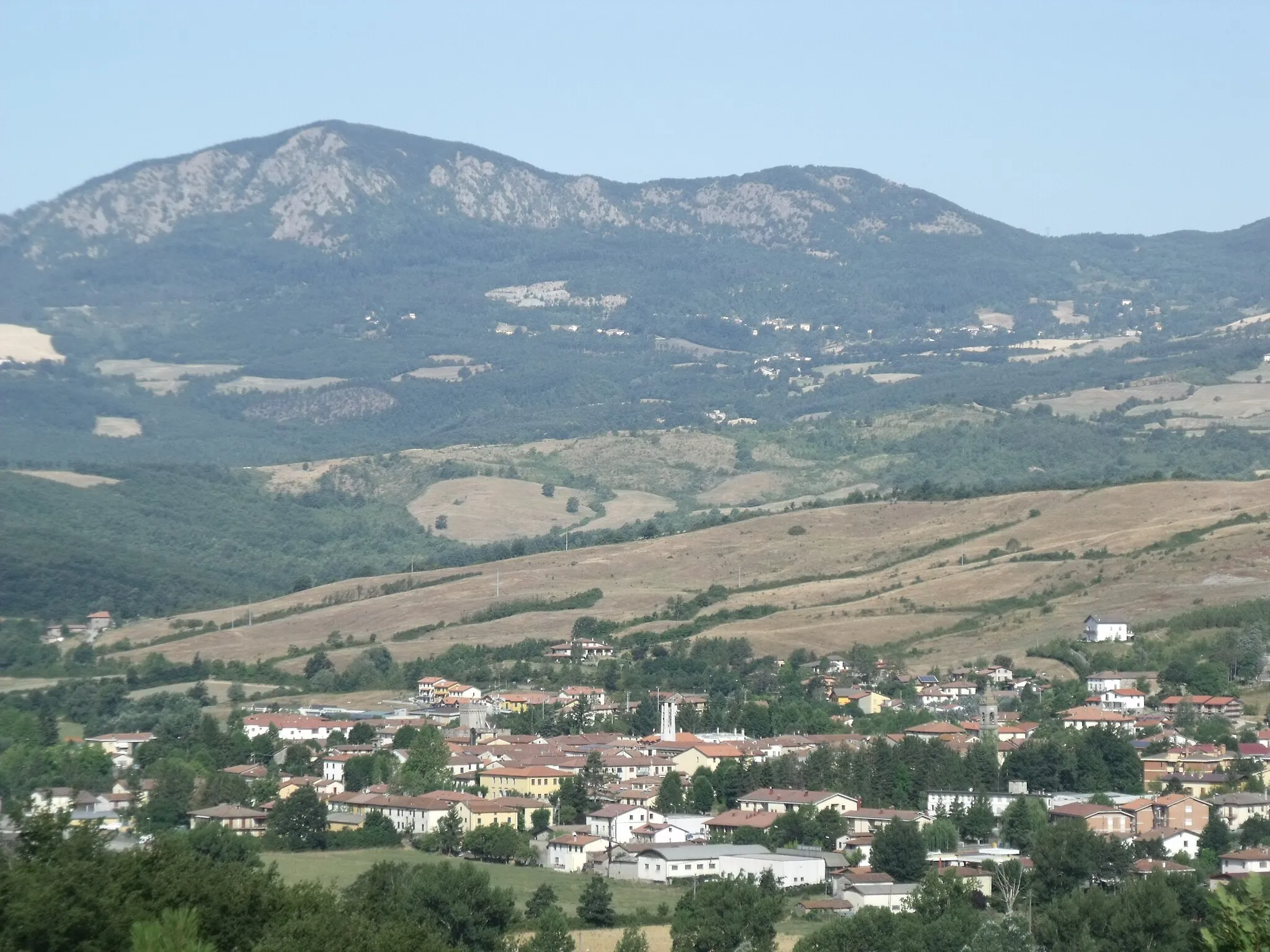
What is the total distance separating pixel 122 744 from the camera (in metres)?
82.2

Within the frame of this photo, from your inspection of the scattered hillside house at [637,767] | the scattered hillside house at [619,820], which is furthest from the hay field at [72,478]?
the scattered hillside house at [619,820]

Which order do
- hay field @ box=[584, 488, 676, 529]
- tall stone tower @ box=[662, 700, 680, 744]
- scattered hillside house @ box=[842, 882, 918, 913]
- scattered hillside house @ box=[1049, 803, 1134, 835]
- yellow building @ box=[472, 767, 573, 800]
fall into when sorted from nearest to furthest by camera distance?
1. scattered hillside house @ box=[842, 882, 918, 913]
2. scattered hillside house @ box=[1049, 803, 1134, 835]
3. yellow building @ box=[472, 767, 573, 800]
4. tall stone tower @ box=[662, 700, 680, 744]
5. hay field @ box=[584, 488, 676, 529]

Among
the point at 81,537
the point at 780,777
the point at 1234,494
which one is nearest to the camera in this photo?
the point at 780,777

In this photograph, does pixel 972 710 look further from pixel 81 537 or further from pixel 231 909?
pixel 81 537

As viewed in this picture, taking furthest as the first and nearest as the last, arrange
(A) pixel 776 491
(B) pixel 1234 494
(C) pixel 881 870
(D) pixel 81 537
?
1. (A) pixel 776 491
2. (D) pixel 81 537
3. (B) pixel 1234 494
4. (C) pixel 881 870

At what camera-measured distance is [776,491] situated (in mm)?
193625

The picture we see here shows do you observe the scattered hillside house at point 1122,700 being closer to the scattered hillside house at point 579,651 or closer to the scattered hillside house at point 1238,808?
the scattered hillside house at point 1238,808

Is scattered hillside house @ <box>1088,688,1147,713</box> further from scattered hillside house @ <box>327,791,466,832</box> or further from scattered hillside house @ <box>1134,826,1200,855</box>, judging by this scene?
scattered hillside house @ <box>327,791,466,832</box>

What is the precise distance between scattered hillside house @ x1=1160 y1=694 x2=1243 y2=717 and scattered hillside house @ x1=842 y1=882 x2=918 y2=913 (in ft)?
82.4

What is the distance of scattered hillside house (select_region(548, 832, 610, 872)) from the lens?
205 feet

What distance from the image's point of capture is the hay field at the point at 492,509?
17938 cm

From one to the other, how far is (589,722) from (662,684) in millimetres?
8357

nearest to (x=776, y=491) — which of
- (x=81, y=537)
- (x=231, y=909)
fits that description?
(x=81, y=537)

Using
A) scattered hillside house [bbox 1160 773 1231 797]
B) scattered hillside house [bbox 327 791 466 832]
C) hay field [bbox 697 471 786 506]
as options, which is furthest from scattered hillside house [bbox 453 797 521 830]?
hay field [bbox 697 471 786 506]
